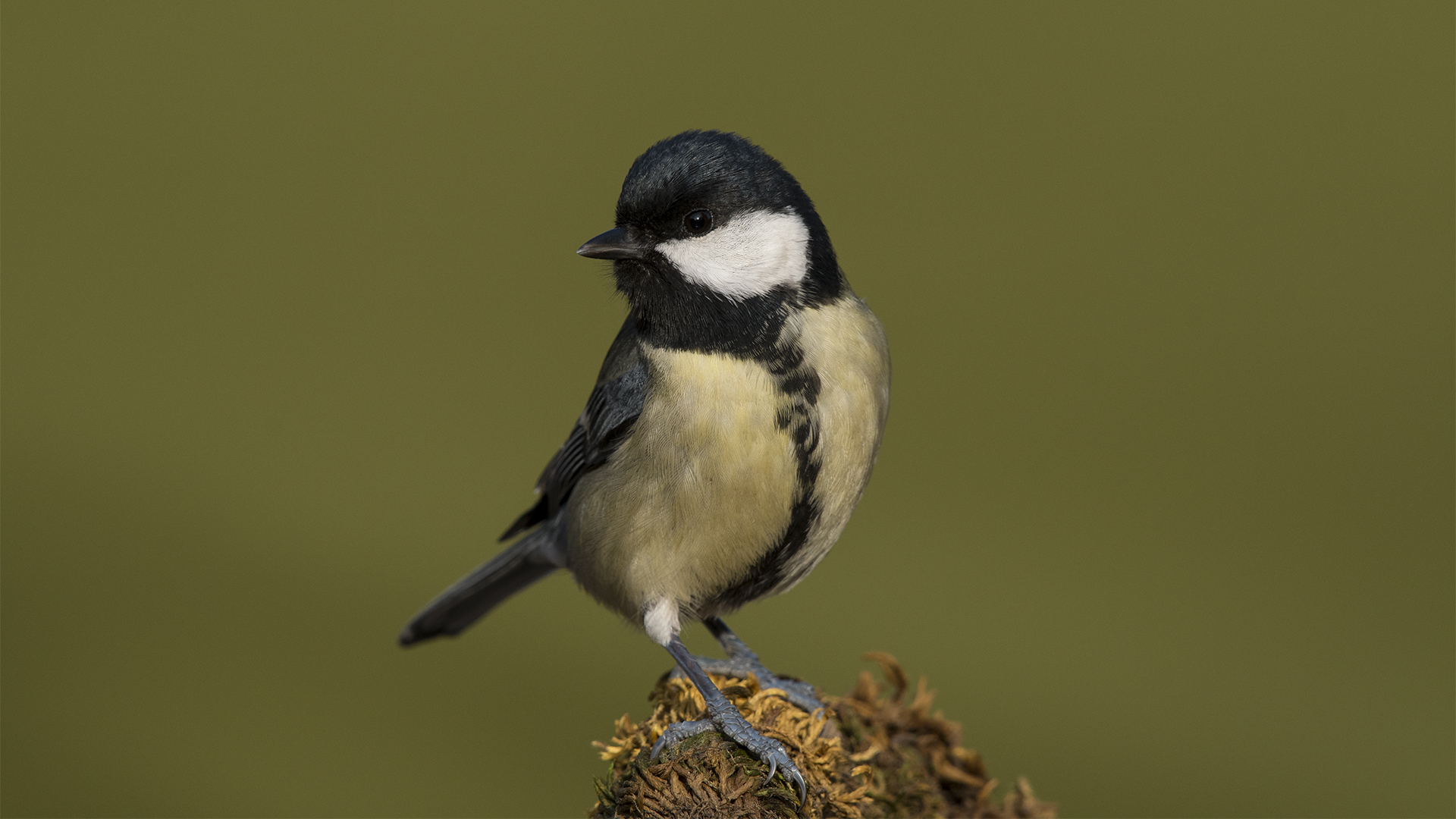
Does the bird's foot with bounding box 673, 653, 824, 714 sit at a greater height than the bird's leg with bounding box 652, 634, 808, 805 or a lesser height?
greater

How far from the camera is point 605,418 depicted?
4.28 ft

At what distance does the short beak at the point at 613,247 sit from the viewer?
117 centimetres

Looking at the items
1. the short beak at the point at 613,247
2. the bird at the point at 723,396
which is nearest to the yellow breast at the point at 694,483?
the bird at the point at 723,396

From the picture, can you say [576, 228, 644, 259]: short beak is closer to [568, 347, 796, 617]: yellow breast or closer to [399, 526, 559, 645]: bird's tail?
[568, 347, 796, 617]: yellow breast

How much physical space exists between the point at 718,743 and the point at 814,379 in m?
0.42

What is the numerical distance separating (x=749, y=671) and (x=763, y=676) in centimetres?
2

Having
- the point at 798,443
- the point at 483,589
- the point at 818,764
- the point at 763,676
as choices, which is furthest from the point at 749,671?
the point at 483,589

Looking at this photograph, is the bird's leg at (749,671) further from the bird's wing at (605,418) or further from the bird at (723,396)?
the bird's wing at (605,418)

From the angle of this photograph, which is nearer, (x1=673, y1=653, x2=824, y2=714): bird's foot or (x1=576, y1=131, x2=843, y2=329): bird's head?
(x1=576, y1=131, x2=843, y2=329): bird's head

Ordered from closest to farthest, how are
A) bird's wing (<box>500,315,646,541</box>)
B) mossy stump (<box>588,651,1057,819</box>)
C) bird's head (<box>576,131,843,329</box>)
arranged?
1. mossy stump (<box>588,651,1057,819</box>)
2. bird's head (<box>576,131,843,329</box>)
3. bird's wing (<box>500,315,646,541</box>)

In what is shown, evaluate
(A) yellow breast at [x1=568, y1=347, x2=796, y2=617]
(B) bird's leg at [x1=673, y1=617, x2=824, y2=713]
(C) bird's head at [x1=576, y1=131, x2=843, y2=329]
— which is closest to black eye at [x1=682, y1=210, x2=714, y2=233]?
(C) bird's head at [x1=576, y1=131, x2=843, y2=329]

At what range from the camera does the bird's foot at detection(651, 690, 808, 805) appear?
1068 mm

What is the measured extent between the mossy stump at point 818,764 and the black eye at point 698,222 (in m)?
0.54

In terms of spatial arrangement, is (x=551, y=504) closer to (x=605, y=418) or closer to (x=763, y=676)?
(x=605, y=418)
